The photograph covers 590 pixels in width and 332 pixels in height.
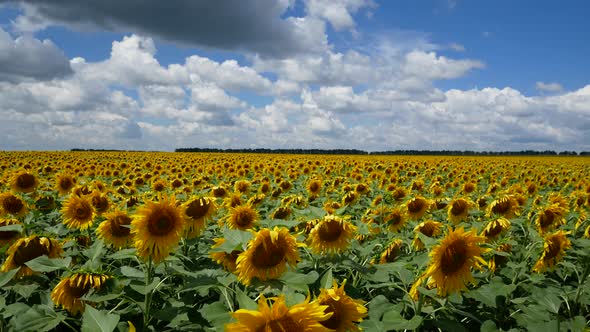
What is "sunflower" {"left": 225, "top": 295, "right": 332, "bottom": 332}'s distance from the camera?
4.28ft

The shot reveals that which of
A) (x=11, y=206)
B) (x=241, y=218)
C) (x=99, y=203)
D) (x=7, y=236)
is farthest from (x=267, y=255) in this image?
(x=11, y=206)

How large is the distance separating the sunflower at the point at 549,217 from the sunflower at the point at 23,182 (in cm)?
756

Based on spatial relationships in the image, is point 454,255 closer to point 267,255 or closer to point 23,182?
point 267,255

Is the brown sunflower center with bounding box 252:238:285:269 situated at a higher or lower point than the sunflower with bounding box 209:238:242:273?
higher

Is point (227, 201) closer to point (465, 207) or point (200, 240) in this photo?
point (200, 240)

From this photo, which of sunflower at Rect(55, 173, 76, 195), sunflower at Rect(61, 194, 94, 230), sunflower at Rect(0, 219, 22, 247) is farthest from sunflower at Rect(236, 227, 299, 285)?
sunflower at Rect(55, 173, 76, 195)

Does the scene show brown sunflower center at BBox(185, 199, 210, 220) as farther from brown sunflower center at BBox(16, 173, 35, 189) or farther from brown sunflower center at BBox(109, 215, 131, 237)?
brown sunflower center at BBox(16, 173, 35, 189)

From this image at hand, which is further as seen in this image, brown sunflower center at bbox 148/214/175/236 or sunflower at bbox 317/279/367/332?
brown sunflower center at bbox 148/214/175/236

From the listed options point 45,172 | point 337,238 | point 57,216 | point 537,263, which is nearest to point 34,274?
point 337,238

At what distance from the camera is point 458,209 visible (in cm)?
523

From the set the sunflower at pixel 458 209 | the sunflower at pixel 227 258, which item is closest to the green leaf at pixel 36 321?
the sunflower at pixel 227 258

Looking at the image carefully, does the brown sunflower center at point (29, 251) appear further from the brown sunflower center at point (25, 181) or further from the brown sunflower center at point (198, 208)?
the brown sunflower center at point (25, 181)

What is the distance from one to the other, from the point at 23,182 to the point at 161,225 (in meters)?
4.95

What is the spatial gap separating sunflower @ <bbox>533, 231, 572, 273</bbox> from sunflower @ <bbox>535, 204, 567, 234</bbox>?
122 cm
